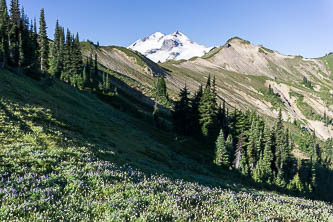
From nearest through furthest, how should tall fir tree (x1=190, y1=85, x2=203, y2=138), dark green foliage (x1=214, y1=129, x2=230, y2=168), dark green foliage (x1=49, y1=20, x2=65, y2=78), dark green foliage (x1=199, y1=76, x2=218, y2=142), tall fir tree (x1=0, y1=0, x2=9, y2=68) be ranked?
dark green foliage (x1=214, y1=129, x2=230, y2=168) < tall fir tree (x1=0, y1=0, x2=9, y2=68) < dark green foliage (x1=199, y1=76, x2=218, y2=142) < tall fir tree (x1=190, y1=85, x2=203, y2=138) < dark green foliage (x1=49, y1=20, x2=65, y2=78)

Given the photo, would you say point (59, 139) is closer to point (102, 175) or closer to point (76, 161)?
point (76, 161)

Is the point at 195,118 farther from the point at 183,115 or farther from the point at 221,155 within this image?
the point at 221,155

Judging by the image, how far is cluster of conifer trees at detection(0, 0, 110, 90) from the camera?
65625mm

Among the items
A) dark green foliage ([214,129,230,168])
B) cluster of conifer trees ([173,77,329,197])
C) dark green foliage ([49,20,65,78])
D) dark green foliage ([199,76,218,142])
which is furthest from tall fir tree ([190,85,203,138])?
dark green foliage ([49,20,65,78])

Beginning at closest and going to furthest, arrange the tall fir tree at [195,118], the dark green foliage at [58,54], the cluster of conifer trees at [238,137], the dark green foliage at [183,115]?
the cluster of conifer trees at [238,137] → the tall fir tree at [195,118] → the dark green foliage at [183,115] → the dark green foliage at [58,54]

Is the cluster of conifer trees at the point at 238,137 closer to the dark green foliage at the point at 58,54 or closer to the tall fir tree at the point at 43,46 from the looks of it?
the tall fir tree at the point at 43,46

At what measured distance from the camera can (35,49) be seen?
245ft

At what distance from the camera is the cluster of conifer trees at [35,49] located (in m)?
65.6

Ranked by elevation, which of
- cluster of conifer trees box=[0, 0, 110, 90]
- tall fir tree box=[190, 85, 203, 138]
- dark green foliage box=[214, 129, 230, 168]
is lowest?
dark green foliage box=[214, 129, 230, 168]

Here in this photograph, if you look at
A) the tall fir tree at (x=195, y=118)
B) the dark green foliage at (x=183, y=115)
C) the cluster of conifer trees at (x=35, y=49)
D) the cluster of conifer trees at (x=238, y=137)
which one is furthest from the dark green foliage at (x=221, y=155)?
the cluster of conifer trees at (x=35, y=49)

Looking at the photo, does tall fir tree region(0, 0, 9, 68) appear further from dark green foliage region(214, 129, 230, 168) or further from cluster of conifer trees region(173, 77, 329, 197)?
dark green foliage region(214, 129, 230, 168)

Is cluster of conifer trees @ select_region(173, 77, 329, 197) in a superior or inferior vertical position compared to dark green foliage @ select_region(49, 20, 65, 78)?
inferior

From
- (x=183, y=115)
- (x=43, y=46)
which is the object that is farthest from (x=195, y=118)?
(x=43, y=46)

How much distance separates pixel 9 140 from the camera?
14.5m
